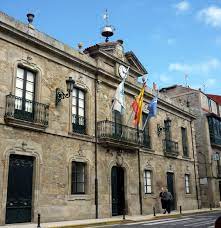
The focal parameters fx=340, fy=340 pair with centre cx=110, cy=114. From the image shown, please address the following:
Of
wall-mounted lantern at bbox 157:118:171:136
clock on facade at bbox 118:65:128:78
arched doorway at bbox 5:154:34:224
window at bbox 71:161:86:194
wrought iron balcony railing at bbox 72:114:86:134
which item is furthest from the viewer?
wall-mounted lantern at bbox 157:118:171:136

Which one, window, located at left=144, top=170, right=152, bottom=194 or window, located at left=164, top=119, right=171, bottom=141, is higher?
window, located at left=164, top=119, right=171, bottom=141

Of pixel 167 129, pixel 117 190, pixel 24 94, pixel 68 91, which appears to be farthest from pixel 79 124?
pixel 167 129

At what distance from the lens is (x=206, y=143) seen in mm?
28219

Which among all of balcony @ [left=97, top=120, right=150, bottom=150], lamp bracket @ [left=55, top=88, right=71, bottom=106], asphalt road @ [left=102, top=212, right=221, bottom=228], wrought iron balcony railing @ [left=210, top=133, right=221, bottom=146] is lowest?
asphalt road @ [left=102, top=212, right=221, bottom=228]

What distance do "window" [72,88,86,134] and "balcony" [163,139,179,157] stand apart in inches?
311

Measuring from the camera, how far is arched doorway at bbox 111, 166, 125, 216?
17.0 meters

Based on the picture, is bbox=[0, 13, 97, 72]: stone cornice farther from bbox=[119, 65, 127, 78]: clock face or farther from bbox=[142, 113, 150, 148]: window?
bbox=[142, 113, 150, 148]: window

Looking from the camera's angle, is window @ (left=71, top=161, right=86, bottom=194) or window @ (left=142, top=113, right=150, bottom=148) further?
window @ (left=142, top=113, right=150, bottom=148)

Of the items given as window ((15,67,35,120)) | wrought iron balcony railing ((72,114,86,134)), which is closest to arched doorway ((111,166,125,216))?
wrought iron balcony railing ((72,114,86,134))

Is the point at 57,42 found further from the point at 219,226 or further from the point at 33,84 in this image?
the point at 219,226

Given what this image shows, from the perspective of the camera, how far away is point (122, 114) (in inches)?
749

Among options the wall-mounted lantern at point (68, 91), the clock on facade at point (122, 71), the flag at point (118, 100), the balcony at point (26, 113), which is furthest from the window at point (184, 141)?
the balcony at point (26, 113)

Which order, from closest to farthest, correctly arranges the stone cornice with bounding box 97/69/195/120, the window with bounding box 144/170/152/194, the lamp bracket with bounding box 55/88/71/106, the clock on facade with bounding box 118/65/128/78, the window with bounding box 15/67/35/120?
1. the window with bounding box 15/67/35/120
2. the lamp bracket with bounding box 55/88/71/106
3. the stone cornice with bounding box 97/69/195/120
4. the clock on facade with bounding box 118/65/128/78
5. the window with bounding box 144/170/152/194

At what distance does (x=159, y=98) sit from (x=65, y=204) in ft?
36.9
